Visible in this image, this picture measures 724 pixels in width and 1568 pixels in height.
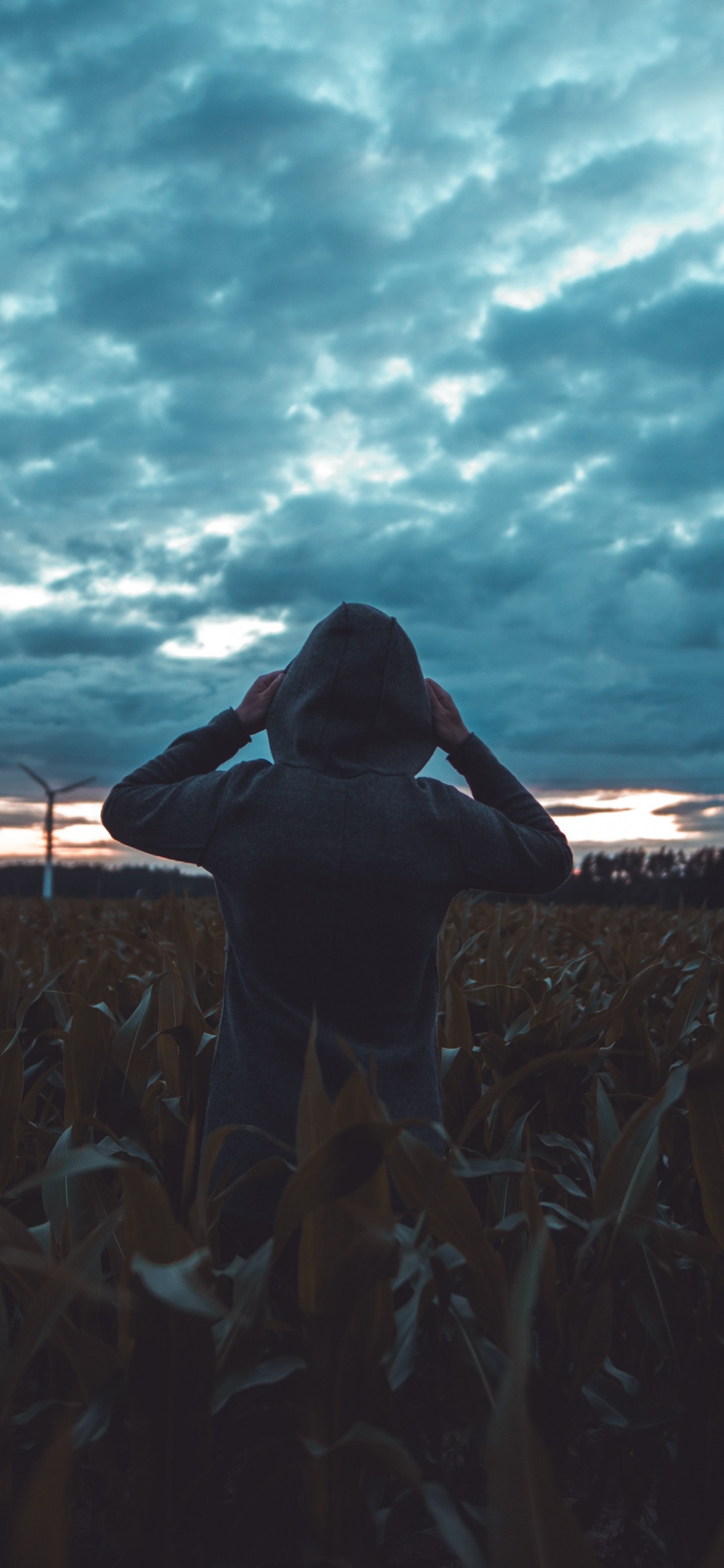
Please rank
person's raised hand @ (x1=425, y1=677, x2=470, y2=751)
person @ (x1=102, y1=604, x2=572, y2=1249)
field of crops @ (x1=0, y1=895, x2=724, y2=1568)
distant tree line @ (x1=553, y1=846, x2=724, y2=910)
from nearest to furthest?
field of crops @ (x1=0, y1=895, x2=724, y2=1568) → person @ (x1=102, y1=604, x2=572, y2=1249) → person's raised hand @ (x1=425, y1=677, x2=470, y2=751) → distant tree line @ (x1=553, y1=846, x2=724, y2=910)

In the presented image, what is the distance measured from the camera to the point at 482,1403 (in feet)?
3.39

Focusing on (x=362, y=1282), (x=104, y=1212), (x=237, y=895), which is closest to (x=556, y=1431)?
(x=362, y=1282)

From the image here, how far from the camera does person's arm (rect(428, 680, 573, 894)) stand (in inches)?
67.5

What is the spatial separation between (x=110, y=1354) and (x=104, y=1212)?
0.38 metres

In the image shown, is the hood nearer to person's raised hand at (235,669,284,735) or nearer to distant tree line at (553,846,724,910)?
person's raised hand at (235,669,284,735)

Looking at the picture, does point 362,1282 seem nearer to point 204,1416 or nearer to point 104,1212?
point 204,1416

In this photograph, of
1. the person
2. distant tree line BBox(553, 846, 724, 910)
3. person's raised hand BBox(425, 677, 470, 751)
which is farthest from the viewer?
distant tree line BBox(553, 846, 724, 910)

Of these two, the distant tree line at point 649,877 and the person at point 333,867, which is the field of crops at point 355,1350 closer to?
the person at point 333,867

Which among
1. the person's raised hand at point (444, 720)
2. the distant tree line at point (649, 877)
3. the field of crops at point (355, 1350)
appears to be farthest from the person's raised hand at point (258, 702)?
the distant tree line at point (649, 877)

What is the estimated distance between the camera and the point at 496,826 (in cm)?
173

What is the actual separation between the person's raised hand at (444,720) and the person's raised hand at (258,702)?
329 millimetres

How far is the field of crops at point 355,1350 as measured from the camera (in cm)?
83

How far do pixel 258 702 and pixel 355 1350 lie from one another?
131 centimetres

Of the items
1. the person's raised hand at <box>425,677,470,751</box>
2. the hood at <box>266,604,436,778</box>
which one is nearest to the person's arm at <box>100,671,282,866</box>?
the hood at <box>266,604,436,778</box>
